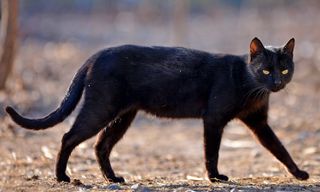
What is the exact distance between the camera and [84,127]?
7.14 metres

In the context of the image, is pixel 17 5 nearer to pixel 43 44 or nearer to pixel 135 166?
pixel 135 166

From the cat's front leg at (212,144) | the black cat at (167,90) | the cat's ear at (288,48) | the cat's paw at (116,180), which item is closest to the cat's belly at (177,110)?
the black cat at (167,90)

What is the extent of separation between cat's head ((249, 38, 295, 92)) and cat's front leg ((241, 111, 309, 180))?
50cm

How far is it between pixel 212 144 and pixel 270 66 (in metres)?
1.04

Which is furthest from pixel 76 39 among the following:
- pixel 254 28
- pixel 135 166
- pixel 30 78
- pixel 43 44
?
pixel 135 166

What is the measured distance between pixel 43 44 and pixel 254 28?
953 centimetres

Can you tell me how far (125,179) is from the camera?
775 centimetres

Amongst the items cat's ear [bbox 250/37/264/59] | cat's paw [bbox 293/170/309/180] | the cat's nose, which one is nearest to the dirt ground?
cat's paw [bbox 293/170/309/180]

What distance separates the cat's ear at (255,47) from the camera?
7.48 m

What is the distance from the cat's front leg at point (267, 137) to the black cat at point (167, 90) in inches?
2.3

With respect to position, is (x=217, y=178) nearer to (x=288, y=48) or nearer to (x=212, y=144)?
(x=212, y=144)

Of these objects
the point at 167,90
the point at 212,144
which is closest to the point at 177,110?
the point at 167,90

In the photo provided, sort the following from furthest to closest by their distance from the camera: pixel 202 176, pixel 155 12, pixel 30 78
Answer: pixel 155 12, pixel 30 78, pixel 202 176

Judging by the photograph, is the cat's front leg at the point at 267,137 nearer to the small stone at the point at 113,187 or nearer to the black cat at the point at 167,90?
the black cat at the point at 167,90
